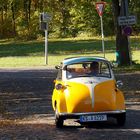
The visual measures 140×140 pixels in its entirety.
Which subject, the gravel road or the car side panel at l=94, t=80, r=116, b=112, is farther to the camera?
the car side panel at l=94, t=80, r=116, b=112

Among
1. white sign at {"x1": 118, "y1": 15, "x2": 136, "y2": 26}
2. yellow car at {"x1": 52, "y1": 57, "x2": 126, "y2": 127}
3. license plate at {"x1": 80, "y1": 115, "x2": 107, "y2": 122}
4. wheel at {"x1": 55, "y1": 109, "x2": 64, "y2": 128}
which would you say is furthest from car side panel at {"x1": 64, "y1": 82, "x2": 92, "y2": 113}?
white sign at {"x1": 118, "y1": 15, "x2": 136, "y2": 26}

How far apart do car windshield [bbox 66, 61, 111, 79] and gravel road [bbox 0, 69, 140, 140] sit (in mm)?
1075

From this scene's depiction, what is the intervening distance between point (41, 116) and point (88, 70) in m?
2.13

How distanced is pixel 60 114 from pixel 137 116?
8.24 ft

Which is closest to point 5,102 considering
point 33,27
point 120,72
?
point 120,72

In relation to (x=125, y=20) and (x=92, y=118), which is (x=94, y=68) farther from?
(x=125, y=20)

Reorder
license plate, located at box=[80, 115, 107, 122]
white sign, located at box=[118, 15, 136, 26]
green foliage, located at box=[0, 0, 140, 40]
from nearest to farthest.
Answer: license plate, located at box=[80, 115, 107, 122] → white sign, located at box=[118, 15, 136, 26] → green foliage, located at box=[0, 0, 140, 40]

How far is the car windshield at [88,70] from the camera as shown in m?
11.8

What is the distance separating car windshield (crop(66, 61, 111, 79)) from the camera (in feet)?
38.8

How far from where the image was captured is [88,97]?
11000 millimetres

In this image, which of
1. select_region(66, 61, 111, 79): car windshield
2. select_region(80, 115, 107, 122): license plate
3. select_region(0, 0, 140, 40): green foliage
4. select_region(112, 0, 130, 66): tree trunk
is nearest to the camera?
select_region(80, 115, 107, 122): license plate

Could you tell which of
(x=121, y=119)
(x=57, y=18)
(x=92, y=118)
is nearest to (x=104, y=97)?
(x=92, y=118)

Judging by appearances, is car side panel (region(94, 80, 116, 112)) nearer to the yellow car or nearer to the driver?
the yellow car

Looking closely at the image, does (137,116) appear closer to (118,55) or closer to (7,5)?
(118,55)
